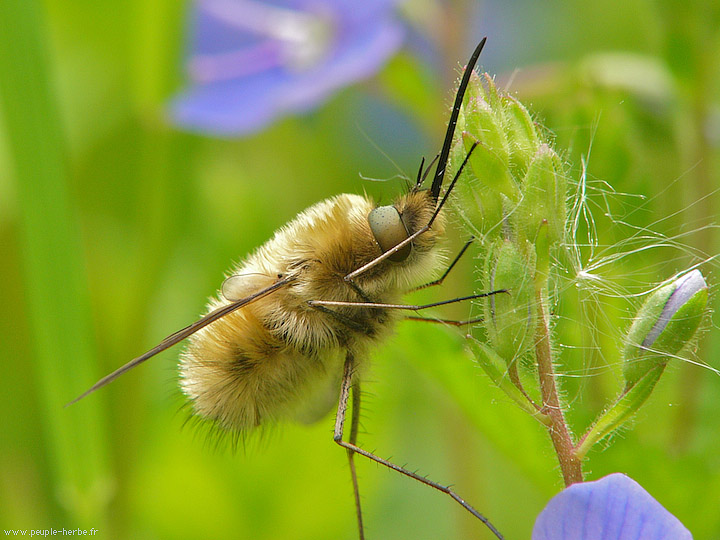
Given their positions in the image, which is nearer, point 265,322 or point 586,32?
point 265,322

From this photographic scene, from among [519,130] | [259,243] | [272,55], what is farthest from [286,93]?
[519,130]

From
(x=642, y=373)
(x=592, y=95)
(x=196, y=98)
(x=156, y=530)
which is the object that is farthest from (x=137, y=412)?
(x=642, y=373)

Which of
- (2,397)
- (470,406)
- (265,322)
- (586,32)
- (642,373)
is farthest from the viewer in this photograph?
(586,32)

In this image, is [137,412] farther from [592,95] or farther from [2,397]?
[592,95]

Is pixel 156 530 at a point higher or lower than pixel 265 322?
lower

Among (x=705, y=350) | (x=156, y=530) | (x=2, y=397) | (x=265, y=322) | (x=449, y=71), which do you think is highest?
(x=449, y=71)

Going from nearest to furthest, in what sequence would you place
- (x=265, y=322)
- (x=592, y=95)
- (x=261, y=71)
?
(x=265, y=322), (x=592, y=95), (x=261, y=71)

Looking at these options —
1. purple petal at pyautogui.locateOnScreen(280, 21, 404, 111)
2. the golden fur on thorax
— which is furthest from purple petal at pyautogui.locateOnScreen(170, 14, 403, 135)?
the golden fur on thorax
